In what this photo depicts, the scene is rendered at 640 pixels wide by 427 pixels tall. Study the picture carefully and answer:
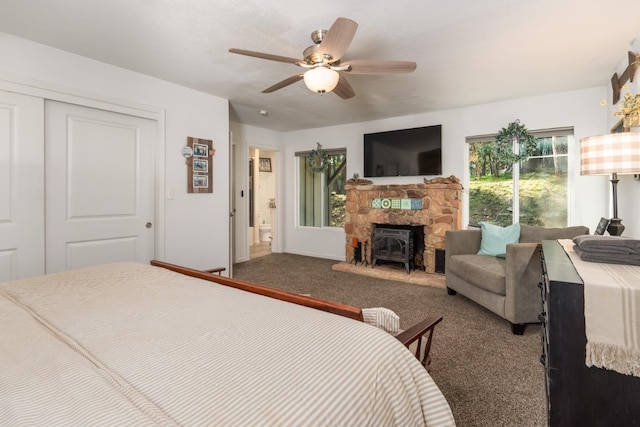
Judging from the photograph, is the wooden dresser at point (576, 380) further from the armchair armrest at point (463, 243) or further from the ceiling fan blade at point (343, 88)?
the armchair armrest at point (463, 243)

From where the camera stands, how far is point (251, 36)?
2.37m

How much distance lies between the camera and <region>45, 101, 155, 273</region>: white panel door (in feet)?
8.59

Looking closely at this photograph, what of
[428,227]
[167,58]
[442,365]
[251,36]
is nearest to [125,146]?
[167,58]

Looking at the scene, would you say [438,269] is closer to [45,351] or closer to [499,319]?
[499,319]

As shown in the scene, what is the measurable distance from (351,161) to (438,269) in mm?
2214

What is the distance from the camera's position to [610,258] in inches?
50.6

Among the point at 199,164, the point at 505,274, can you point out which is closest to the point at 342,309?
the point at 505,274

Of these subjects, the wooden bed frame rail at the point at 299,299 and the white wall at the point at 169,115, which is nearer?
A: the wooden bed frame rail at the point at 299,299

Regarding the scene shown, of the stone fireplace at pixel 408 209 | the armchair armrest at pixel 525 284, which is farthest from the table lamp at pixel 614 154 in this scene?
the stone fireplace at pixel 408 209

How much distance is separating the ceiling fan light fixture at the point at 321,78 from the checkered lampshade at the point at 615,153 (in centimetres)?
164

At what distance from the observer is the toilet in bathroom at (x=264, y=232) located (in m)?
7.22

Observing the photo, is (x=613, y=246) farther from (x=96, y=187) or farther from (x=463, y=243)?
(x=96, y=187)

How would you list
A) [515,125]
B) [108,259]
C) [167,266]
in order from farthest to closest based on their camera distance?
[515,125]
[108,259]
[167,266]

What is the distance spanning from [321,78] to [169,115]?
6.51 feet
